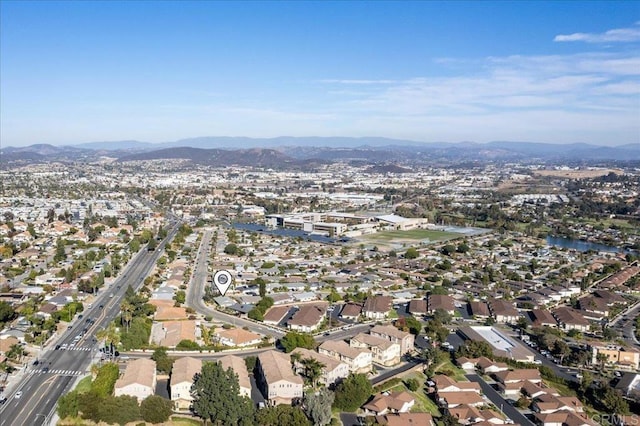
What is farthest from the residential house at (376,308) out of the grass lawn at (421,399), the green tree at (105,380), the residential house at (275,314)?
the green tree at (105,380)

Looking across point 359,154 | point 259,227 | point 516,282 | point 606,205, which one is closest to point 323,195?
point 259,227

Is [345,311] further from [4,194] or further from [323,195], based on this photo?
[4,194]

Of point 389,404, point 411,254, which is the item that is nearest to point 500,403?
point 389,404

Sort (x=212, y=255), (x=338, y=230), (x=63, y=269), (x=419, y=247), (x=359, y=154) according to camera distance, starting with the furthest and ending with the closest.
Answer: (x=359, y=154)
(x=338, y=230)
(x=419, y=247)
(x=212, y=255)
(x=63, y=269)

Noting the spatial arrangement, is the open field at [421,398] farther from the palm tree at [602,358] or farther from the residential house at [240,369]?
the palm tree at [602,358]

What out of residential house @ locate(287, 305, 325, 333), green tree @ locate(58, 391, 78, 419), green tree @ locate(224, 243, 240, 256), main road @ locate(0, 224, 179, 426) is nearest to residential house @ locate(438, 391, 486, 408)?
residential house @ locate(287, 305, 325, 333)

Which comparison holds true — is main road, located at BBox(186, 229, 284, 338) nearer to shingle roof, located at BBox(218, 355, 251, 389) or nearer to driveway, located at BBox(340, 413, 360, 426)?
shingle roof, located at BBox(218, 355, 251, 389)
